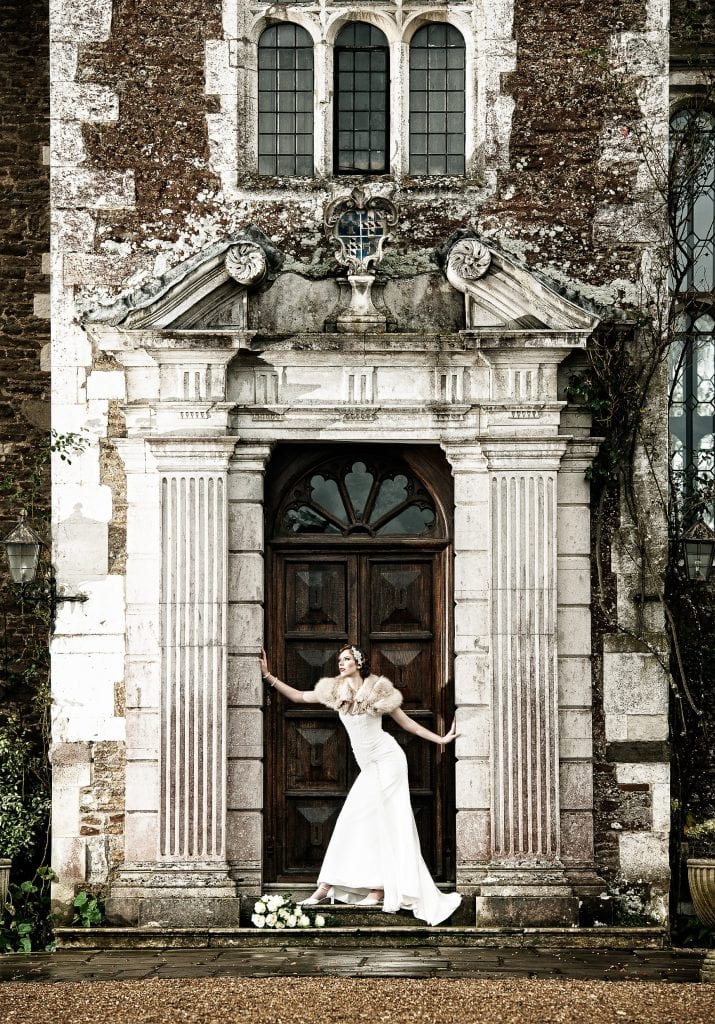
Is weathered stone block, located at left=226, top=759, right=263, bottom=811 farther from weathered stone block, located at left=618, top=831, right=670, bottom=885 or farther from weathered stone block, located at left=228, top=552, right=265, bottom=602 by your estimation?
weathered stone block, located at left=618, top=831, right=670, bottom=885

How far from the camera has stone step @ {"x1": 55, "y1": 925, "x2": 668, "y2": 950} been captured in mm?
10547

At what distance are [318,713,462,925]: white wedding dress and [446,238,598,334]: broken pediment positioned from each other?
278 cm

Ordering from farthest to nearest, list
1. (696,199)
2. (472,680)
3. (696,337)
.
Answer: (696,337), (696,199), (472,680)

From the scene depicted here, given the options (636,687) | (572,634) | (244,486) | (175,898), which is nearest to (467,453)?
(572,634)

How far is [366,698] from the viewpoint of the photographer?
10.8m

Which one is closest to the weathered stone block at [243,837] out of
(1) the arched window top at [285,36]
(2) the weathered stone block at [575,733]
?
(2) the weathered stone block at [575,733]

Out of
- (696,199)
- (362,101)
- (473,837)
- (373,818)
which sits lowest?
(473,837)

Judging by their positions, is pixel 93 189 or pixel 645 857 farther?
pixel 93 189

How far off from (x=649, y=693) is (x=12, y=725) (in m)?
4.50

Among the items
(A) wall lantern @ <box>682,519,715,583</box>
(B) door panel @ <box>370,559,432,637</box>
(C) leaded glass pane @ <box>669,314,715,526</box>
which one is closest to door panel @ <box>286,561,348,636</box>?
(B) door panel @ <box>370,559,432,637</box>

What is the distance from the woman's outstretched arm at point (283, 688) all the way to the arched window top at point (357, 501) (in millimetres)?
972

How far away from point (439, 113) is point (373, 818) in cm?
487

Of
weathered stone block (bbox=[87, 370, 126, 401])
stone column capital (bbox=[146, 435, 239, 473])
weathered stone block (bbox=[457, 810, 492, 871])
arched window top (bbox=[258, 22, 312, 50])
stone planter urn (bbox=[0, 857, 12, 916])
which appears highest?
arched window top (bbox=[258, 22, 312, 50])

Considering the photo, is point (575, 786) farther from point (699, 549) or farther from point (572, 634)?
point (699, 549)
